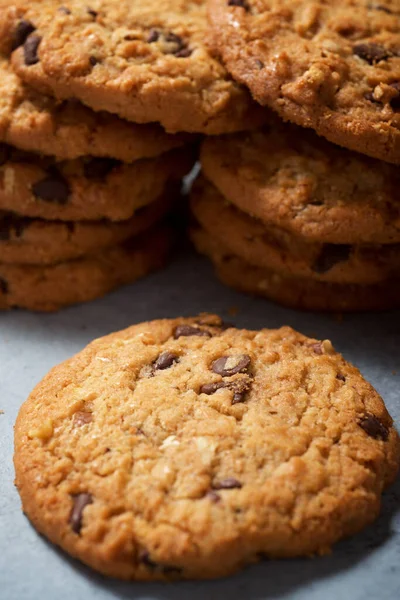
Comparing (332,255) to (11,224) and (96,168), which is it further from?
(11,224)

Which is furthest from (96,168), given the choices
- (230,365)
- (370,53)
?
(370,53)

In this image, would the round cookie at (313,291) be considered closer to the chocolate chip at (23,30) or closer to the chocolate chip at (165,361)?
the chocolate chip at (165,361)

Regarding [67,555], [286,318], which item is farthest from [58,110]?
[67,555]

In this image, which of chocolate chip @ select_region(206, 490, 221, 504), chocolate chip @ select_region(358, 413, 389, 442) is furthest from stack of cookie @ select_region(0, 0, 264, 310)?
chocolate chip @ select_region(206, 490, 221, 504)

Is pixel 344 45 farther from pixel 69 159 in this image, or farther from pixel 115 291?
pixel 115 291

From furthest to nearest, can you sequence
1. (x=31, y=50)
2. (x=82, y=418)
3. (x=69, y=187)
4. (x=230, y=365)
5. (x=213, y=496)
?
(x=69, y=187) → (x=31, y=50) → (x=230, y=365) → (x=82, y=418) → (x=213, y=496)

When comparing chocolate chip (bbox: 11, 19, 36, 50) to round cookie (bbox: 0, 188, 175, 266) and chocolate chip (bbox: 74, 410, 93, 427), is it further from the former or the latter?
chocolate chip (bbox: 74, 410, 93, 427)
